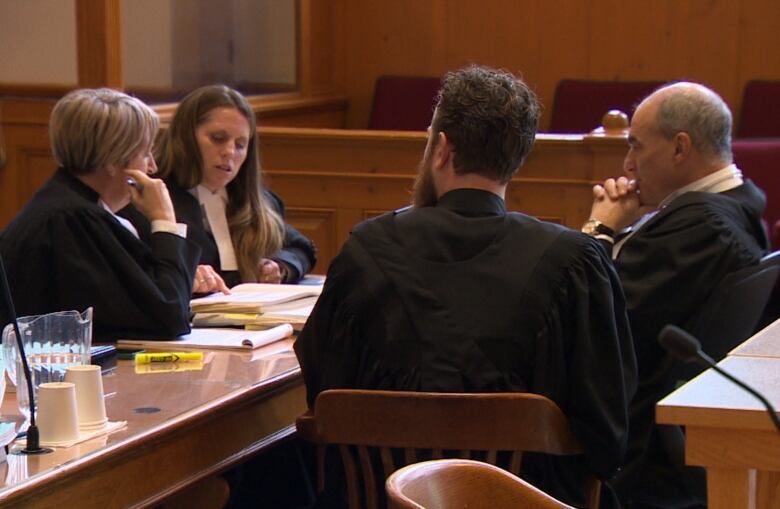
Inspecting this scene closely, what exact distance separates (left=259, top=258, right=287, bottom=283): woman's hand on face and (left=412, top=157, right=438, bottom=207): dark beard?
124 centimetres

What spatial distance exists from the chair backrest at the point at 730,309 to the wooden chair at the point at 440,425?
3.09ft

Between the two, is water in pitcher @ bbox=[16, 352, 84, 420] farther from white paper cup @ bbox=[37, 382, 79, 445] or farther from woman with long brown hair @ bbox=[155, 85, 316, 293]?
woman with long brown hair @ bbox=[155, 85, 316, 293]

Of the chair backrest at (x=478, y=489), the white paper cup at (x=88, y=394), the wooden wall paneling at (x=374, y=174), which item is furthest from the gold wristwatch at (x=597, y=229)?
the chair backrest at (x=478, y=489)

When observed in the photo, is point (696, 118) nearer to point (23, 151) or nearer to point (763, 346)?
point (763, 346)

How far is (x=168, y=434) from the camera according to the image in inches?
82.6

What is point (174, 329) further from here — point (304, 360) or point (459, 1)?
point (459, 1)

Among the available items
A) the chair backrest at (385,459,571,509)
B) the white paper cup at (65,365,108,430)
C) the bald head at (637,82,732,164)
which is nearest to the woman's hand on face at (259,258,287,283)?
the bald head at (637,82,732,164)

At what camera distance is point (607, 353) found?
2.31m

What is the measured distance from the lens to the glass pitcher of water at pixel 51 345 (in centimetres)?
222

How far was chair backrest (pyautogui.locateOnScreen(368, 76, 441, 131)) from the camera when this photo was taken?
7520 mm

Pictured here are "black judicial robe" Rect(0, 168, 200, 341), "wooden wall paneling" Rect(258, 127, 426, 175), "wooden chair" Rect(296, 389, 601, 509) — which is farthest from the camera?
"wooden wall paneling" Rect(258, 127, 426, 175)

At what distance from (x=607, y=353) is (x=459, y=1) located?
5.71 m

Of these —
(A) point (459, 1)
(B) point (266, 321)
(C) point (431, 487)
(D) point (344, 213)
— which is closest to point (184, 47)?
(D) point (344, 213)

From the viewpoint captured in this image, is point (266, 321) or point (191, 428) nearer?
point (191, 428)
